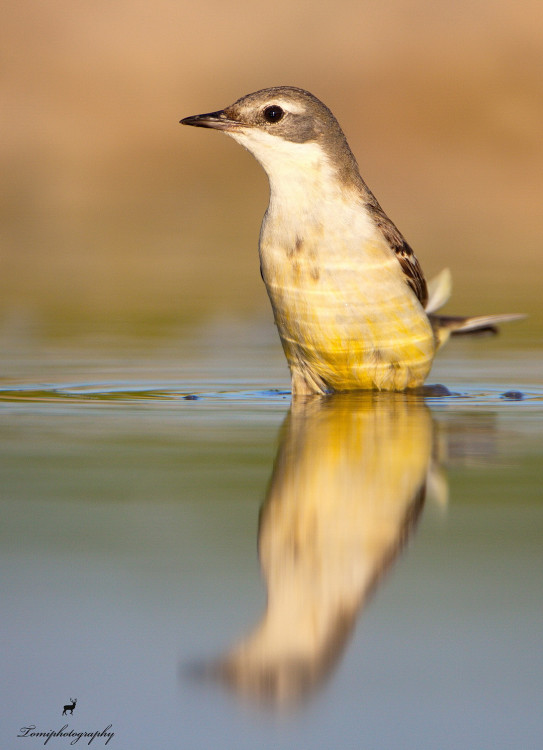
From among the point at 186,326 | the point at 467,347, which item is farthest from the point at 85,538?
the point at 186,326

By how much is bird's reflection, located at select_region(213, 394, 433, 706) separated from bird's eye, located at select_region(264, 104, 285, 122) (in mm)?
2151

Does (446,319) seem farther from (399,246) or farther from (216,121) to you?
(216,121)

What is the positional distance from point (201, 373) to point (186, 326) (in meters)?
3.76

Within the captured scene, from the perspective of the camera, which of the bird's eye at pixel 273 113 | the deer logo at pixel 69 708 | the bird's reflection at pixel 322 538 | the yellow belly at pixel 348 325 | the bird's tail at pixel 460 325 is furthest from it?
the bird's tail at pixel 460 325

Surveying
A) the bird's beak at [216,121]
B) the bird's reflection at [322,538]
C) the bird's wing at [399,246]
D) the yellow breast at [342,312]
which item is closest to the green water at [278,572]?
the bird's reflection at [322,538]

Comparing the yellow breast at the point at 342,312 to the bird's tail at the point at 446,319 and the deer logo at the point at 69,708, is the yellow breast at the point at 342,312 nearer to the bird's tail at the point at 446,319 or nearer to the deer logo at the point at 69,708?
the bird's tail at the point at 446,319

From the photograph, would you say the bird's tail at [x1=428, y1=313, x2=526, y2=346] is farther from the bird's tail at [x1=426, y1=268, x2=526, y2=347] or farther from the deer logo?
the deer logo

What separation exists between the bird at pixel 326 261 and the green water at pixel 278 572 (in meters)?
0.97

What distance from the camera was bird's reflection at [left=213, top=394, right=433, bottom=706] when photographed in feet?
8.43

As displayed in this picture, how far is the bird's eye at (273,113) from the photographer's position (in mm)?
7316

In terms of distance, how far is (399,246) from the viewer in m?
7.32

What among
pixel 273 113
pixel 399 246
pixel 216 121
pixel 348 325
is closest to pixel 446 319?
pixel 399 246

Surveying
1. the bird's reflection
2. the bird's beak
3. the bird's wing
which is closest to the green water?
the bird's reflection

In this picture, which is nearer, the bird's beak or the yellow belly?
the yellow belly
